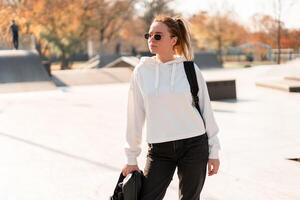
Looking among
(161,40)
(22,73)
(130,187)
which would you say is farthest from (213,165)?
(22,73)

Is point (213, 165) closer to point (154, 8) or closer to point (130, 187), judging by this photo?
point (130, 187)

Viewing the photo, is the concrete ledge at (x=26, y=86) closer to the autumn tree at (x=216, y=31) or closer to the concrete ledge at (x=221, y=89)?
the concrete ledge at (x=221, y=89)

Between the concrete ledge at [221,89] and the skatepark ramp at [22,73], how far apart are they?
781 centimetres

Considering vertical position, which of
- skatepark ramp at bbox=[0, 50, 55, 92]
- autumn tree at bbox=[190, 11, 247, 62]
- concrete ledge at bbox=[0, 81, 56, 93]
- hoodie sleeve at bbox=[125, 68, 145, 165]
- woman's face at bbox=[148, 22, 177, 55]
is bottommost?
concrete ledge at bbox=[0, 81, 56, 93]

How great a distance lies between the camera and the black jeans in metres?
2.79

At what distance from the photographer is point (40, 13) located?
42094 mm

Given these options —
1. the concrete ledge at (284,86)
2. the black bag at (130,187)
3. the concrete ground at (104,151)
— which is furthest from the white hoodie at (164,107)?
the concrete ledge at (284,86)

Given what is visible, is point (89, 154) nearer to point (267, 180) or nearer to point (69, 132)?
point (69, 132)

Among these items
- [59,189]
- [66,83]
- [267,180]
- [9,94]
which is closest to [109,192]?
[59,189]

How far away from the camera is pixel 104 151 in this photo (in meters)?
7.32

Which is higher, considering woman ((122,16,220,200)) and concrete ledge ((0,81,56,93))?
woman ((122,16,220,200))

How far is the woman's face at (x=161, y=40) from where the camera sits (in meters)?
2.80

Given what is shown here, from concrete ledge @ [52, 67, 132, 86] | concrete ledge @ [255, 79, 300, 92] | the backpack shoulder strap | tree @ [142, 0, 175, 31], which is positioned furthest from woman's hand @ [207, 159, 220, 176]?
tree @ [142, 0, 175, 31]

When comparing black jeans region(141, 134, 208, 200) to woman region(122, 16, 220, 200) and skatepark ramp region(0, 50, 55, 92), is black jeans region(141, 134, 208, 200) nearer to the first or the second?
woman region(122, 16, 220, 200)
